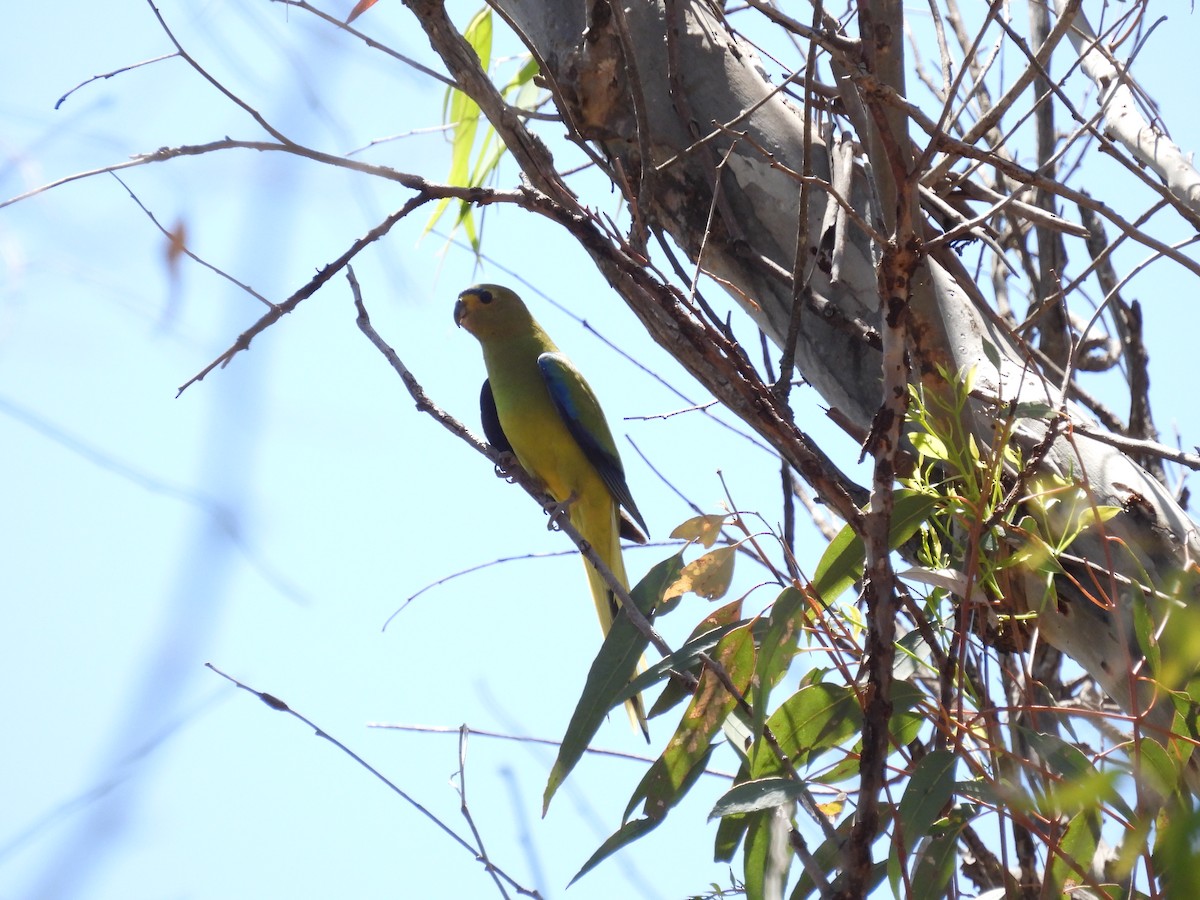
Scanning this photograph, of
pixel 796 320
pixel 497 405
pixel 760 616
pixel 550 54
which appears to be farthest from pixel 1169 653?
pixel 497 405

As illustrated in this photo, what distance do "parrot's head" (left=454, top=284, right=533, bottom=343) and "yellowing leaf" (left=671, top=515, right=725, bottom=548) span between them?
2.92m

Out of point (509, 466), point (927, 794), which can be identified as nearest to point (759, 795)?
point (927, 794)

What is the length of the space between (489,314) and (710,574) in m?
2.98

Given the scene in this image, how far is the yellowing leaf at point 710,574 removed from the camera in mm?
2139

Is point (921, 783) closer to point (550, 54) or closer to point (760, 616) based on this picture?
point (760, 616)

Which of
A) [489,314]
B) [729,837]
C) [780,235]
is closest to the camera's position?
[729,837]

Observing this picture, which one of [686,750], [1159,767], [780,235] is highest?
[780,235]

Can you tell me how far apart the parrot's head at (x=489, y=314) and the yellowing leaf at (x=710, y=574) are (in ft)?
9.38

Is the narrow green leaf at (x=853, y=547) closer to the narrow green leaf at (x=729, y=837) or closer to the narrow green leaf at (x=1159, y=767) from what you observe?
the narrow green leaf at (x=729, y=837)

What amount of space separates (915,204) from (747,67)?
1.36 meters

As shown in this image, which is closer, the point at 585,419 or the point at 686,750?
the point at 686,750

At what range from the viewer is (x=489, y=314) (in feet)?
16.1

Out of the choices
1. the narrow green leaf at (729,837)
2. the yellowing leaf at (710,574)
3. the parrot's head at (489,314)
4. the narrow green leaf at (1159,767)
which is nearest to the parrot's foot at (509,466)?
the parrot's head at (489,314)

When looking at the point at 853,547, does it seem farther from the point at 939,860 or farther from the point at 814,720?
the point at 939,860
